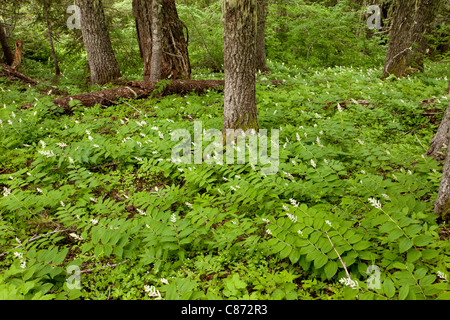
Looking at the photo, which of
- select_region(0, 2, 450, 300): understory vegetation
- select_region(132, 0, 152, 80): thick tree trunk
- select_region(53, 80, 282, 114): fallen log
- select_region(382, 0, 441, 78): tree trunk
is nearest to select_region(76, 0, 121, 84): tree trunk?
select_region(132, 0, 152, 80): thick tree trunk

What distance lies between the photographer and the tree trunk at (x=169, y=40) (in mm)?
8180

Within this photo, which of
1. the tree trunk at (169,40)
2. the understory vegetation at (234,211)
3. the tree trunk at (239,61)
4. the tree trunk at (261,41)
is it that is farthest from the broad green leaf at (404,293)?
the tree trunk at (261,41)

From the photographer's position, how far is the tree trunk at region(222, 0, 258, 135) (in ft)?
12.9

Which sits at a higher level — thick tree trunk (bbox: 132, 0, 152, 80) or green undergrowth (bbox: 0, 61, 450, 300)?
thick tree trunk (bbox: 132, 0, 152, 80)

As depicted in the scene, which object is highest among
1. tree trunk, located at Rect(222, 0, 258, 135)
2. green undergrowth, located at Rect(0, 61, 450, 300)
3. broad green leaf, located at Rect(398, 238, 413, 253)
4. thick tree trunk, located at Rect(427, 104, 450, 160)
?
tree trunk, located at Rect(222, 0, 258, 135)

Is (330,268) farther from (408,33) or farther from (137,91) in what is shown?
(408,33)

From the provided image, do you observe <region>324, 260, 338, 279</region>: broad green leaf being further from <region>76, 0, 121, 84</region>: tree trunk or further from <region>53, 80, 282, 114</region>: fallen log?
<region>76, 0, 121, 84</region>: tree trunk

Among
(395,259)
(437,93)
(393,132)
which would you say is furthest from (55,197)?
(437,93)

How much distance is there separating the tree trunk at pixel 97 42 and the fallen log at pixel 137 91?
2040mm

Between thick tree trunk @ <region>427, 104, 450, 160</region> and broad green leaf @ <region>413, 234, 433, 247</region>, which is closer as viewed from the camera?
broad green leaf @ <region>413, 234, 433, 247</region>

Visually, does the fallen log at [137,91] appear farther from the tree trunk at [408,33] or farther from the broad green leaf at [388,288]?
the broad green leaf at [388,288]

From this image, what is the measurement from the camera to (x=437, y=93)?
6.22 metres

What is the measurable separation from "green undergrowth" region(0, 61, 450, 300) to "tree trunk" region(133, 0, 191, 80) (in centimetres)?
363

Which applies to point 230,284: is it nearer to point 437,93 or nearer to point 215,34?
point 437,93
